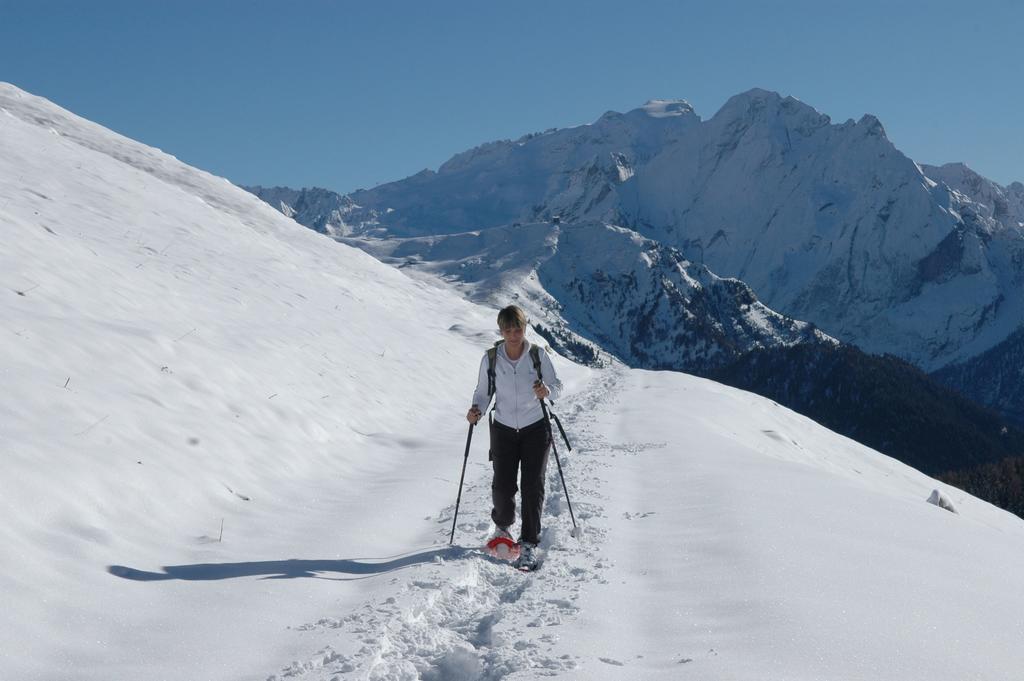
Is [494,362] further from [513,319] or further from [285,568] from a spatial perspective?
[285,568]

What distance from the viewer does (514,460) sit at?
354 inches

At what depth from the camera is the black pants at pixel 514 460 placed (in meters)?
8.84

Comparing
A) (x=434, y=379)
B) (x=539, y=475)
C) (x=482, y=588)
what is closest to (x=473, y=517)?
(x=539, y=475)

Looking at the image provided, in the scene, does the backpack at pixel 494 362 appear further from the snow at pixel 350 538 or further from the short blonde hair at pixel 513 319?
the snow at pixel 350 538

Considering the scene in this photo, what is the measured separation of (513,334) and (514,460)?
1491mm

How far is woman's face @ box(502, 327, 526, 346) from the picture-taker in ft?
28.6

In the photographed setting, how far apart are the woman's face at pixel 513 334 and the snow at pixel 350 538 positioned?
94.5 inches

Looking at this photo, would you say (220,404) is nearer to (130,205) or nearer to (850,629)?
(850,629)

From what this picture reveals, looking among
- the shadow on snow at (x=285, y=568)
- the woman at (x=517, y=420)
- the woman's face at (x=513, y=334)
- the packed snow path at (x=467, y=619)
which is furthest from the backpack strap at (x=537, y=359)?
the shadow on snow at (x=285, y=568)

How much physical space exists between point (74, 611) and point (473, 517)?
5310 millimetres

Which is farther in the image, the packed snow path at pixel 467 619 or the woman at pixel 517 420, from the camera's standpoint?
the woman at pixel 517 420

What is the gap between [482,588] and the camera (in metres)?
7.47

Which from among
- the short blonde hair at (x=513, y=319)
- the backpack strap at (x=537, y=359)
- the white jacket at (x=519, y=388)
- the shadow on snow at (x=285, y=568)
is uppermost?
the short blonde hair at (x=513, y=319)

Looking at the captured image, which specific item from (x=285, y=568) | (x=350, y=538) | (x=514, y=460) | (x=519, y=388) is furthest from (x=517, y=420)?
(x=285, y=568)
